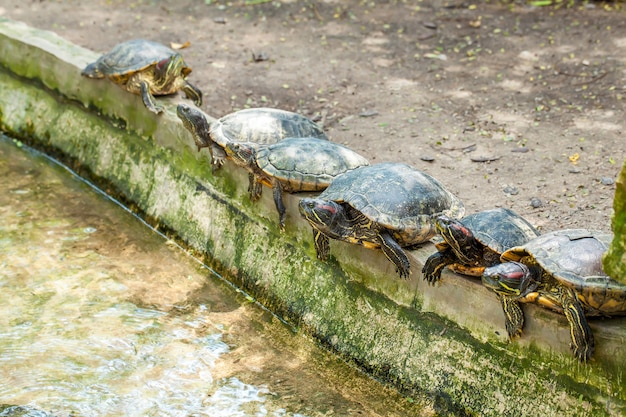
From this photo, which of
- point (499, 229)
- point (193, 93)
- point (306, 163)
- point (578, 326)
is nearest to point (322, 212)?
point (306, 163)

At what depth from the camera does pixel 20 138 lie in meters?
9.05

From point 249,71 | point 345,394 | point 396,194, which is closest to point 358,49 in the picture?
point 249,71

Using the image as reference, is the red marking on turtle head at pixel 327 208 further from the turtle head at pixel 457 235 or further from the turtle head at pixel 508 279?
the turtle head at pixel 508 279

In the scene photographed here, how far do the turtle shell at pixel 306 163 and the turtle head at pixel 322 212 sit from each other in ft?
1.91

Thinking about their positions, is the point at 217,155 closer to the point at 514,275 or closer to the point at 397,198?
the point at 397,198

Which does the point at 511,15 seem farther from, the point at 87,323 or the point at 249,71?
the point at 87,323

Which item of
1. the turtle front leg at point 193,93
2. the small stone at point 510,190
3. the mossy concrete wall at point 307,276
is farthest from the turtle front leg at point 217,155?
the small stone at point 510,190

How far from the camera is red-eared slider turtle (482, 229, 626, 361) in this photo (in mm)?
4199

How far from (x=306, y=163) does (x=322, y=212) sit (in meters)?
0.76

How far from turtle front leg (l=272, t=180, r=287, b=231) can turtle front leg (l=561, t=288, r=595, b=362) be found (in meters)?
2.33

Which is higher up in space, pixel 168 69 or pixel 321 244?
pixel 168 69

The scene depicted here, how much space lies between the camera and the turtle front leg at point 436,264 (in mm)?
4867

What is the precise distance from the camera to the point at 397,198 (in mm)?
5211

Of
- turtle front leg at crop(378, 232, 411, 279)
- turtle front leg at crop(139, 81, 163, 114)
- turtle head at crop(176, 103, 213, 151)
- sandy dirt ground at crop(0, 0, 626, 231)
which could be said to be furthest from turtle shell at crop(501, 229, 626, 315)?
turtle front leg at crop(139, 81, 163, 114)
